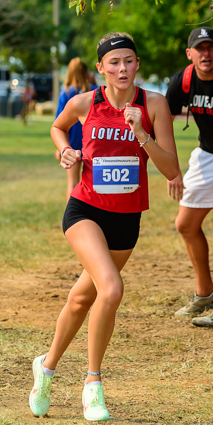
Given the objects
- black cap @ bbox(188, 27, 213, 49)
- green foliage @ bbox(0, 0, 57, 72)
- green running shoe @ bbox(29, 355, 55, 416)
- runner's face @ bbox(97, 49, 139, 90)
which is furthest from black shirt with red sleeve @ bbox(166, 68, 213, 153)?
green foliage @ bbox(0, 0, 57, 72)

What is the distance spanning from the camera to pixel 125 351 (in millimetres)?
4777

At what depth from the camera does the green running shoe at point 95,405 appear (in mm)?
3467

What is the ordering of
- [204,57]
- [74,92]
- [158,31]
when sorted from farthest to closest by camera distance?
1. [158,31]
2. [74,92]
3. [204,57]

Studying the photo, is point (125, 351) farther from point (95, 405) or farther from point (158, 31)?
point (158, 31)

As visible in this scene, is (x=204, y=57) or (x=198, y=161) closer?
(x=204, y=57)

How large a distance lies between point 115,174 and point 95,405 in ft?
4.09

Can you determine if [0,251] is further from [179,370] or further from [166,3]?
[166,3]

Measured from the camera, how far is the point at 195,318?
5.35 m

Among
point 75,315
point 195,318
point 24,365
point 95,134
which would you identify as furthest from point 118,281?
point 195,318

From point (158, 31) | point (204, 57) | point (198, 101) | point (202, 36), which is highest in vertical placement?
point (202, 36)

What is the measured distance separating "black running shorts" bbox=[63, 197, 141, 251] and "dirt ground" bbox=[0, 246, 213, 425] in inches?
37.4

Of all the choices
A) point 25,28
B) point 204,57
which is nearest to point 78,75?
point 204,57

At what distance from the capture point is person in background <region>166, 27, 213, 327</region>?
5062 mm

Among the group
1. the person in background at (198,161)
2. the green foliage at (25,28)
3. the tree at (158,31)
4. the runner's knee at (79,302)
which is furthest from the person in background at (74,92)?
the green foliage at (25,28)
